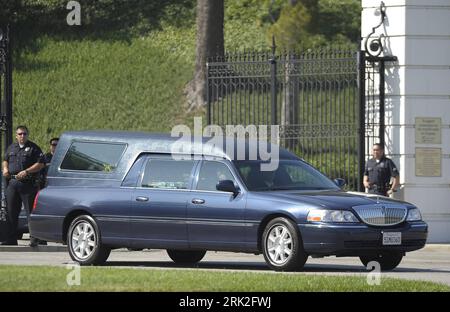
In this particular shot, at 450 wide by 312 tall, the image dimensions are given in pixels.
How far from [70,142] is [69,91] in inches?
757

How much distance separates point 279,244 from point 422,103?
8499 mm

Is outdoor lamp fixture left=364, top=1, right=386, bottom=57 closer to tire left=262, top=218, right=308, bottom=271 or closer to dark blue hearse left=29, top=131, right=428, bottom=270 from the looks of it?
dark blue hearse left=29, top=131, right=428, bottom=270

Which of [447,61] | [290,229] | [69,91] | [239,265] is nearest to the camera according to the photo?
[290,229]

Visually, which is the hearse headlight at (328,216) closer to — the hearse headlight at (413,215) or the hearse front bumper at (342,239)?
the hearse front bumper at (342,239)

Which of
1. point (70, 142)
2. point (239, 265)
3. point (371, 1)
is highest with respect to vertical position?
point (371, 1)

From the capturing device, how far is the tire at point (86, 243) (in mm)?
18844

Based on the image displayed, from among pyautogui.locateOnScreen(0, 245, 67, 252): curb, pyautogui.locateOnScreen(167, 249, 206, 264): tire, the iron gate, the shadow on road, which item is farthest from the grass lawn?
the iron gate

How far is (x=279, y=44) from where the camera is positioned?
3500 centimetres

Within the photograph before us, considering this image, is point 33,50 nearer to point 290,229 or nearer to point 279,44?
point 279,44

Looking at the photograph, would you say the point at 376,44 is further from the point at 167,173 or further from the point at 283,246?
the point at 283,246

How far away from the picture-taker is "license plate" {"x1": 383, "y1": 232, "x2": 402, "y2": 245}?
58.0ft

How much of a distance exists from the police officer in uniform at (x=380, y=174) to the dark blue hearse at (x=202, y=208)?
17.8 feet
